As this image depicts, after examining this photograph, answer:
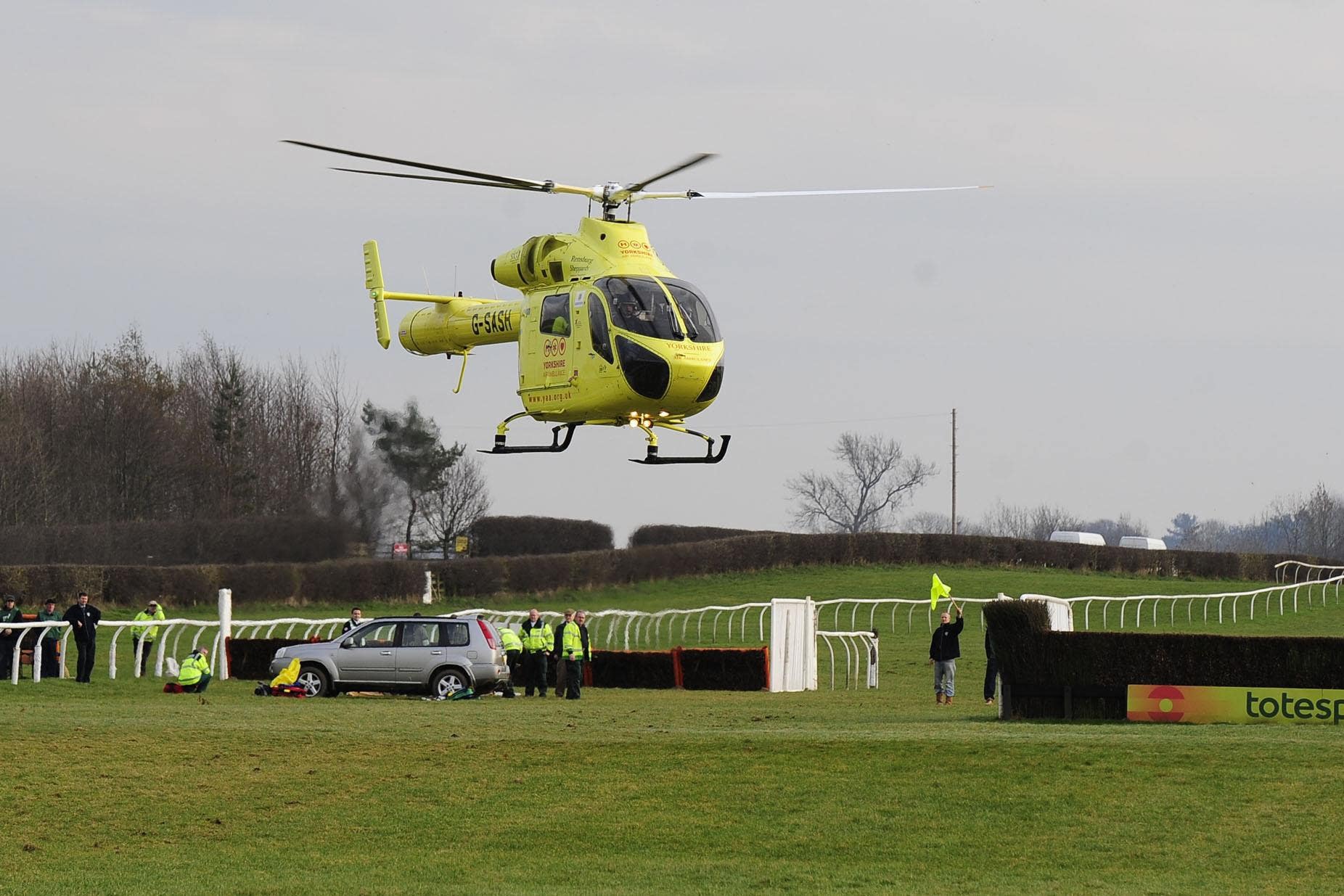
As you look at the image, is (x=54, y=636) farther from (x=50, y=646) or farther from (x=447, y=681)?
(x=447, y=681)

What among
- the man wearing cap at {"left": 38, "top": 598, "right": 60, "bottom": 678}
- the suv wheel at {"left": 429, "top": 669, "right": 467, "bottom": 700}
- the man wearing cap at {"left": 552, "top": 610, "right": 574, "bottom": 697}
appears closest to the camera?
the suv wheel at {"left": 429, "top": 669, "right": 467, "bottom": 700}

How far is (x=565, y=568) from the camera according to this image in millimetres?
54719

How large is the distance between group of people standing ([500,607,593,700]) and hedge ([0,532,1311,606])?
18260 millimetres

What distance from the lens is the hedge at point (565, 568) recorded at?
46.1 metres

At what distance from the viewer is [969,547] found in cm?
6066

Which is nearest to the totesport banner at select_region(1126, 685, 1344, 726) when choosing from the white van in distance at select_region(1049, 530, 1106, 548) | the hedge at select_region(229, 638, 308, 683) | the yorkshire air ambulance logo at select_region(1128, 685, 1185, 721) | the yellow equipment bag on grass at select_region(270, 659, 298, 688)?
the yorkshire air ambulance logo at select_region(1128, 685, 1185, 721)

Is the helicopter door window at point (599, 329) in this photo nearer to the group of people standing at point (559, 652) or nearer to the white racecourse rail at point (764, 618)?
the group of people standing at point (559, 652)

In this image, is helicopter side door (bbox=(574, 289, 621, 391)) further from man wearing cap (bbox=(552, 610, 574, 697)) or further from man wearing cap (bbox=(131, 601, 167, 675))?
man wearing cap (bbox=(131, 601, 167, 675))

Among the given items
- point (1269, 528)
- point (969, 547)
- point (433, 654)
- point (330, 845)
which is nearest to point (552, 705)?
point (433, 654)

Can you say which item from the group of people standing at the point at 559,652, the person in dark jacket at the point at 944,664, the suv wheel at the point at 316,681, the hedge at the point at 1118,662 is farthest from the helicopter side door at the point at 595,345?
the hedge at the point at 1118,662

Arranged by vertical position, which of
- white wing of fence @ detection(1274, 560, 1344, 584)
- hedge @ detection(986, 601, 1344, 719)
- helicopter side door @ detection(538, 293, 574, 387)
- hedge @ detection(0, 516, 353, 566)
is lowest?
hedge @ detection(986, 601, 1344, 719)

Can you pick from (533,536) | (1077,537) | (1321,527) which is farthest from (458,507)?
(1321,527)

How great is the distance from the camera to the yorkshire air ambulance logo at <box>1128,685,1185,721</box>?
19.9 metres

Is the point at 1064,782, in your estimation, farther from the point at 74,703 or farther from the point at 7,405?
the point at 7,405
